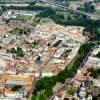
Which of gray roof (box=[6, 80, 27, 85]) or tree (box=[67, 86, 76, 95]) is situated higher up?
tree (box=[67, 86, 76, 95])

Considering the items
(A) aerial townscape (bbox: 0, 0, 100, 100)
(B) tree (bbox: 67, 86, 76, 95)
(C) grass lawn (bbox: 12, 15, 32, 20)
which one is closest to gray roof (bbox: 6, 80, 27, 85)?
(A) aerial townscape (bbox: 0, 0, 100, 100)

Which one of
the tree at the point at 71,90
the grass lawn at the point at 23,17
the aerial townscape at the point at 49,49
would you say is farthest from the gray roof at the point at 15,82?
the grass lawn at the point at 23,17

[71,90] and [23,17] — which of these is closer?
[71,90]

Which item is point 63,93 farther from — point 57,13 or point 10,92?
point 57,13

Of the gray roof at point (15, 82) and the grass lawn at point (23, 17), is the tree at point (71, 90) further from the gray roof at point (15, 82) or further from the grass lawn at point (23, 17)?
the grass lawn at point (23, 17)

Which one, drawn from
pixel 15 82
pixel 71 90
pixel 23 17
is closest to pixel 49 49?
pixel 15 82

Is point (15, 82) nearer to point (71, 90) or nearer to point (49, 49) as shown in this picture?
point (71, 90)

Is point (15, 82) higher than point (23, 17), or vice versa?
point (23, 17)

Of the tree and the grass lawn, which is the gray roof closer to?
the tree

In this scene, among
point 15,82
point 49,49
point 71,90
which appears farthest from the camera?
point 49,49
